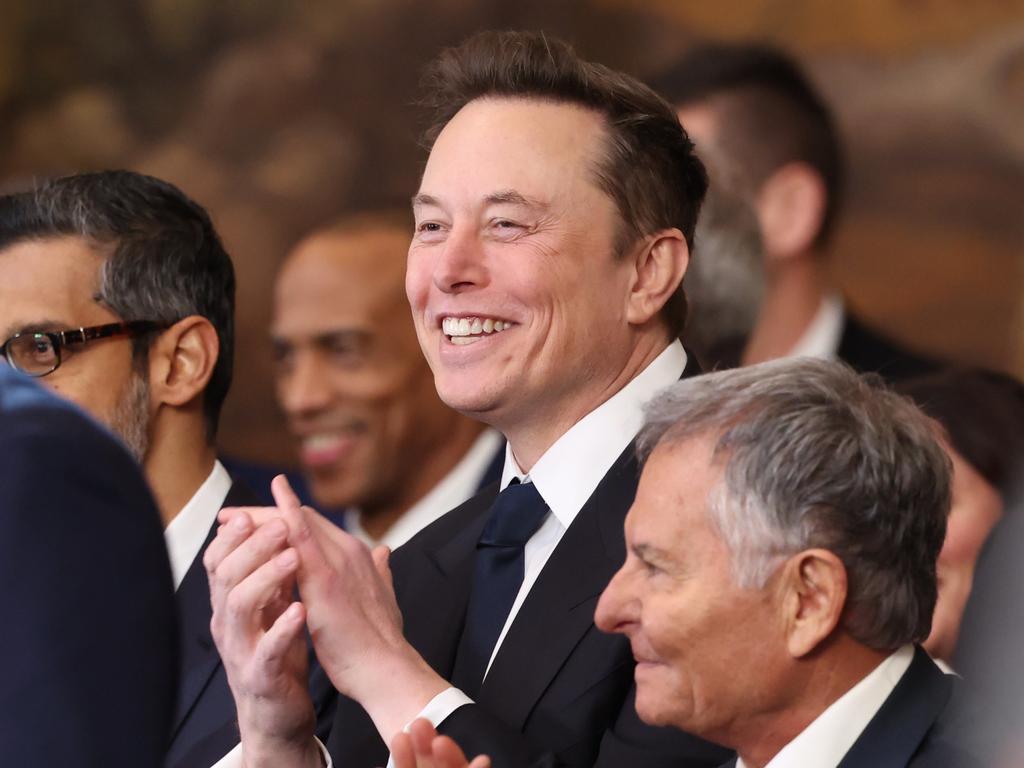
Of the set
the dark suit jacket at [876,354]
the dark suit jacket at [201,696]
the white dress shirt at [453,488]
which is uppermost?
the dark suit jacket at [201,696]

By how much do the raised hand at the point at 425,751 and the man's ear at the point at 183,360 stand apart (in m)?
1.20

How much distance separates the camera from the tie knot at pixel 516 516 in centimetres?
253

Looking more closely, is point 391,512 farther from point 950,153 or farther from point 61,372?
point 61,372

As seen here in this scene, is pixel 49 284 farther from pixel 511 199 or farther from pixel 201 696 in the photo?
pixel 511 199

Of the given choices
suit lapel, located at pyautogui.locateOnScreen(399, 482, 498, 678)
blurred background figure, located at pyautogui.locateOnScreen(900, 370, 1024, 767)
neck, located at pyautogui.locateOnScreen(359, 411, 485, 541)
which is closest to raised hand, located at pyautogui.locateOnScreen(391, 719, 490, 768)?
suit lapel, located at pyautogui.locateOnScreen(399, 482, 498, 678)

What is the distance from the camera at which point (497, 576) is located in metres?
2.55

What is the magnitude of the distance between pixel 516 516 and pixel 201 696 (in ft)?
2.03

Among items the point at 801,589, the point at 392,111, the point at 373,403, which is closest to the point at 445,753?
the point at 801,589

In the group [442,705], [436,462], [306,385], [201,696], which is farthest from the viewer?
[306,385]

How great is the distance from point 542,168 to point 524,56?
0.63 feet

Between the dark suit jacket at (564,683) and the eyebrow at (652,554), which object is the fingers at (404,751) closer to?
the dark suit jacket at (564,683)

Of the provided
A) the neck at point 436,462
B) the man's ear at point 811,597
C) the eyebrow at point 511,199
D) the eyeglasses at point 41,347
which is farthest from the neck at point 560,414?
the neck at point 436,462

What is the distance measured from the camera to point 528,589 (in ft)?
8.18

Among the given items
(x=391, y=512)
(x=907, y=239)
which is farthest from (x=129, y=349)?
(x=907, y=239)
